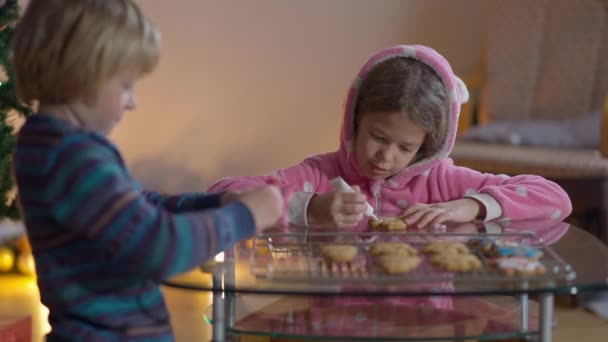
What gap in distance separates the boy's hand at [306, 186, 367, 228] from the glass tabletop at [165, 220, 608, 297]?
26 mm

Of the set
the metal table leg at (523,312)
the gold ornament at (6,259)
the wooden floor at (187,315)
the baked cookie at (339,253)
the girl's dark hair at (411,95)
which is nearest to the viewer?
the baked cookie at (339,253)

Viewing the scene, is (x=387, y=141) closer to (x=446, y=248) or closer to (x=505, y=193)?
(x=505, y=193)

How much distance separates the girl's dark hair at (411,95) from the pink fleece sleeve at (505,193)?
8cm

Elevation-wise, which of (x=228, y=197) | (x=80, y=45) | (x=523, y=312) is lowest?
(x=523, y=312)

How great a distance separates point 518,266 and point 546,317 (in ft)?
0.47

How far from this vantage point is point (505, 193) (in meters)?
1.67

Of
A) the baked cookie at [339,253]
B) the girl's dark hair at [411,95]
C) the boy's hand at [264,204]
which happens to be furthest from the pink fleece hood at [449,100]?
the boy's hand at [264,204]

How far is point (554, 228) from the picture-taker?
155 centimetres

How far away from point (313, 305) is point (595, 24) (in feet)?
7.43

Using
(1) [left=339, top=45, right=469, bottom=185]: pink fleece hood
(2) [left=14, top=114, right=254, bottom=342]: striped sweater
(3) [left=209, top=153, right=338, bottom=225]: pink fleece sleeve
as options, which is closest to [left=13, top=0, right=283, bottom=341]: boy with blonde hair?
(2) [left=14, top=114, right=254, bottom=342]: striped sweater

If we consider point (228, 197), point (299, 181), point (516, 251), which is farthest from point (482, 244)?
point (299, 181)

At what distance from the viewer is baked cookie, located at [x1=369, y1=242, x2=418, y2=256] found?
51.3 inches

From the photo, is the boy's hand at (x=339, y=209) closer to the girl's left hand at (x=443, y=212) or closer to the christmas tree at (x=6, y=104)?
the girl's left hand at (x=443, y=212)

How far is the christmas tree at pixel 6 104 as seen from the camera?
6.62 ft
